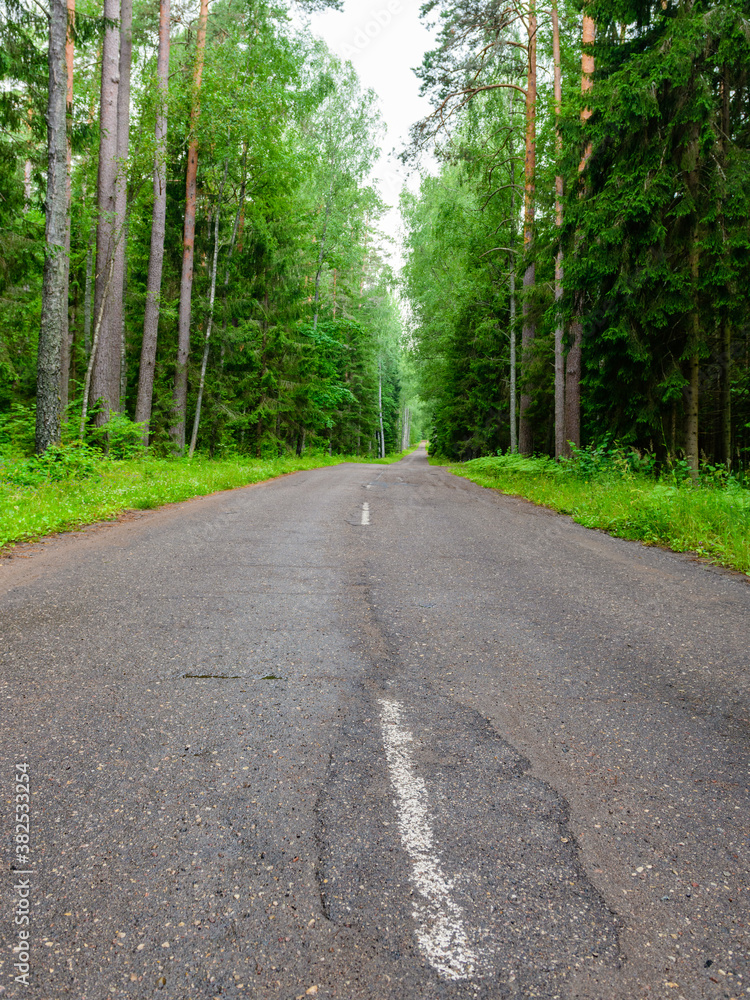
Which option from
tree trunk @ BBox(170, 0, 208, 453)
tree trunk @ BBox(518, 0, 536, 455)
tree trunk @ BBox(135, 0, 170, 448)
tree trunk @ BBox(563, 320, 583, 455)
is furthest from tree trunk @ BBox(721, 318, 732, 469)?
tree trunk @ BBox(170, 0, 208, 453)

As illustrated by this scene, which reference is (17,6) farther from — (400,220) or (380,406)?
(380,406)

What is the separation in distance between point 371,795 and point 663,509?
7.43 m

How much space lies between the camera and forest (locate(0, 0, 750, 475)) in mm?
10000

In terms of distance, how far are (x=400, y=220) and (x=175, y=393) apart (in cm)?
2177

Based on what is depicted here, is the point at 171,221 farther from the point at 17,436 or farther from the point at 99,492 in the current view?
the point at 99,492

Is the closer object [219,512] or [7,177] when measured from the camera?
[219,512]

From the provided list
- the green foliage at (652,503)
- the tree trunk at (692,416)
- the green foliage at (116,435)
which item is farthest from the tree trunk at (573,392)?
the green foliage at (116,435)

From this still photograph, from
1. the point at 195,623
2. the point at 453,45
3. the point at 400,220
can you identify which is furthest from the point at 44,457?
the point at 400,220

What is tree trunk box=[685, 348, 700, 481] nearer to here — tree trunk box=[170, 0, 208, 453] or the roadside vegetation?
the roadside vegetation

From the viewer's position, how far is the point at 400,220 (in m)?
32.8

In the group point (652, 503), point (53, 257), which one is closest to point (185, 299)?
point (53, 257)

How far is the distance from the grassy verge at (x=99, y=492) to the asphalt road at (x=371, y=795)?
289 cm

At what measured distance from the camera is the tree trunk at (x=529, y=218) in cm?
1545

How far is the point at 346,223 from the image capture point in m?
27.7
